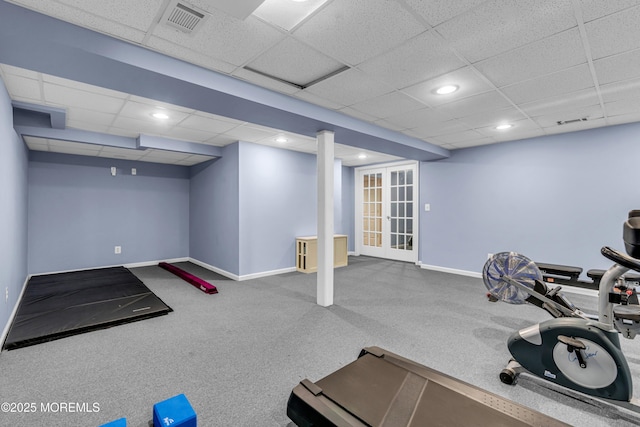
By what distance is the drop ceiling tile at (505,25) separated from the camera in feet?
5.78

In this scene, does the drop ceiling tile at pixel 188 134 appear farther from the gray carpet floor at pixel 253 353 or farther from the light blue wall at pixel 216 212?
the gray carpet floor at pixel 253 353

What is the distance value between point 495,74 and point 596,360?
2299 mm

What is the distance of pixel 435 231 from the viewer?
597cm

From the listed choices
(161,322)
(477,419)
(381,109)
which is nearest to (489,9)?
(381,109)

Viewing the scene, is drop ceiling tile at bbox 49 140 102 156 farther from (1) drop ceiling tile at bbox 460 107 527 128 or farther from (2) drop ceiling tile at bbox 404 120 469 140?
(1) drop ceiling tile at bbox 460 107 527 128

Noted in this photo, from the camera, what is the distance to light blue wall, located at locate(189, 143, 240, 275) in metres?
5.23

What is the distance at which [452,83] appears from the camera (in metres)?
2.78

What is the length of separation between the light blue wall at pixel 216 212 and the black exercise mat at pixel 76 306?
1.39 m

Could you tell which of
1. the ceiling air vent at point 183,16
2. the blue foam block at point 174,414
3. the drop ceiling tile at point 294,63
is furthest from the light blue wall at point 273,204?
the blue foam block at point 174,414

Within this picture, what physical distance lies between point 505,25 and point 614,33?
793mm

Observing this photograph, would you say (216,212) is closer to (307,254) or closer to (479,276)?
(307,254)

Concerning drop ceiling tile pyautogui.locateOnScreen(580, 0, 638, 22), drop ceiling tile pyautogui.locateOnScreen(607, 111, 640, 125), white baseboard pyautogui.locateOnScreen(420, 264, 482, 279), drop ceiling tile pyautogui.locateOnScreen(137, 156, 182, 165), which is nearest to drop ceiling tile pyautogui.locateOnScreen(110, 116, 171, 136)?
drop ceiling tile pyautogui.locateOnScreen(137, 156, 182, 165)

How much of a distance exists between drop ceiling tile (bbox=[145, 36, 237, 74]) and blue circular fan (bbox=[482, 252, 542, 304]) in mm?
2752

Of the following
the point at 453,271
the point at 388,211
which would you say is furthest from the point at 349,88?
the point at 388,211
